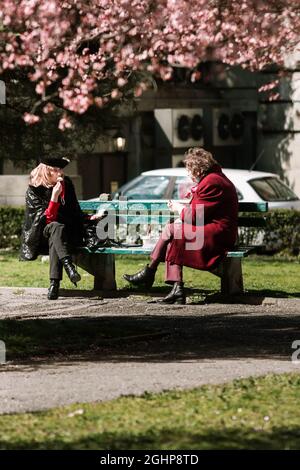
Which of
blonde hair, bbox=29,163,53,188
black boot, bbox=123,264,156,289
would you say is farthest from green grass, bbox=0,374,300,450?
blonde hair, bbox=29,163,53,188

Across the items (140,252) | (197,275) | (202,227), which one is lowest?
(197,275)

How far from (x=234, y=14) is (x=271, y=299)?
10.1ft

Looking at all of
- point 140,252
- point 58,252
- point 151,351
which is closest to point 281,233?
point 140,252

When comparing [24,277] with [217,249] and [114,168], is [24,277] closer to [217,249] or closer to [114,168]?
[217,249]

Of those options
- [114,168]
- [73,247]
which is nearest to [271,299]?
[73,247]

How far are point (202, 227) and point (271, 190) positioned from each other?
945 cm

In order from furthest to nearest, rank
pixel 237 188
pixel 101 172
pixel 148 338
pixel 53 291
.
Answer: pixel 101 172 → pixel 237 188 → pixel 53 291 → pixel 148 338

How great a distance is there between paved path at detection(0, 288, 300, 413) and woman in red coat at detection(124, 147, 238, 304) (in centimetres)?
40

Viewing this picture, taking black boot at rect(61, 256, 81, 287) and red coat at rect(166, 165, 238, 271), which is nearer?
red coat at rect(166, 165, 238, 271)

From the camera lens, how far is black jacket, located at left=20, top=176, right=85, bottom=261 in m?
14.3

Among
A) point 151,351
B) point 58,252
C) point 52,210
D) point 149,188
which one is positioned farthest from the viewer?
point 149,188

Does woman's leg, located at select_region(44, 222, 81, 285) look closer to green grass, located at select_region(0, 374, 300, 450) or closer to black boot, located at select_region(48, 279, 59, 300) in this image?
black boot, located at select_region(48, 279, 59, 300)

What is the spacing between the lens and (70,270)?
45.2ft

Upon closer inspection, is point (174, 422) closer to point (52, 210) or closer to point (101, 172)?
point (52, 210)
